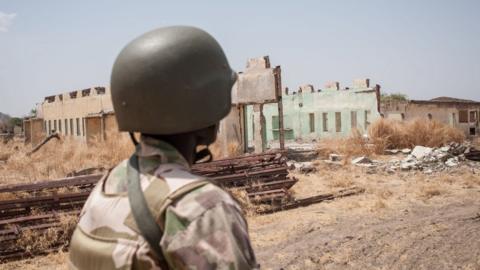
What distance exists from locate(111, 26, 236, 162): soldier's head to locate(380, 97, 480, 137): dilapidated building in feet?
82.9

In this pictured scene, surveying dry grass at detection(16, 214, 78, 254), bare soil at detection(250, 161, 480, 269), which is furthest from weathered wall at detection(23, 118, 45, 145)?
bare soil at detection(250, 161, 480, 269)

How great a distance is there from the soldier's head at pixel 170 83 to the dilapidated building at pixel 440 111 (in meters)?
25.3

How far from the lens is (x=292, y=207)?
879cm

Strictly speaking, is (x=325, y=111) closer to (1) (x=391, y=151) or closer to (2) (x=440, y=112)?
(2) (x=440, y=112)

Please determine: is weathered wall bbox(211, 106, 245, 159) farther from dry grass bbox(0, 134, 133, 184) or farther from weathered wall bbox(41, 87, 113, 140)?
weathered wall bbox(41, 87, 113, 140)

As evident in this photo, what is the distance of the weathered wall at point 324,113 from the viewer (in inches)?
1035

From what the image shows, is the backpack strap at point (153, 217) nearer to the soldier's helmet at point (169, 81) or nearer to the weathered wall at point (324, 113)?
the soldier's helmet at point (169, 81)

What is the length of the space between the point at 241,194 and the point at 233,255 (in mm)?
7339

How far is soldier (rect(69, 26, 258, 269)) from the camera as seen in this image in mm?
1053

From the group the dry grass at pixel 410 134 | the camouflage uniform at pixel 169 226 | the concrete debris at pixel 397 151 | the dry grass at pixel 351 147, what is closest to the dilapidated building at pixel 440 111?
the dry grass at pixel 410 134

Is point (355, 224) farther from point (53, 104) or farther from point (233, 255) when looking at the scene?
point (53, 104)

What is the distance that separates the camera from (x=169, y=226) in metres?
1.06

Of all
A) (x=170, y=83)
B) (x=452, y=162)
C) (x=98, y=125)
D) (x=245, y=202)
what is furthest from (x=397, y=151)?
(x=170, y=83)

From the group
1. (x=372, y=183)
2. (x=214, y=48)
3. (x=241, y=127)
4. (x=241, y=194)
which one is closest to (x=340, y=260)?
(x=241, y=194)
